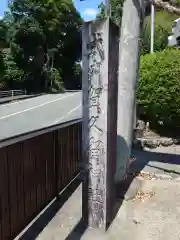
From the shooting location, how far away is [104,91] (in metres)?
4.28

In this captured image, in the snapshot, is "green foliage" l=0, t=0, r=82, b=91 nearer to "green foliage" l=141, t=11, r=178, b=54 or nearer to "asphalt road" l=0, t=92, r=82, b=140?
"green foliage" l=141, t=11, r=178, b=54

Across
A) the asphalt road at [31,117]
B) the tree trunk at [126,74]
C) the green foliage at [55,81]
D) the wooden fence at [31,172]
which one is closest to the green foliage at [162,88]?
the asphalt road at [31,117]

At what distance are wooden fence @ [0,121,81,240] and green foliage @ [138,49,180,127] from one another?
541 cm

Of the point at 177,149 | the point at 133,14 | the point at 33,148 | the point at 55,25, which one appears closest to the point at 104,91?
the point at 33,148

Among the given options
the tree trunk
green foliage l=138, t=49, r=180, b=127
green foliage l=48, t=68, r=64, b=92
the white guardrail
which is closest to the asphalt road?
the tree trunk

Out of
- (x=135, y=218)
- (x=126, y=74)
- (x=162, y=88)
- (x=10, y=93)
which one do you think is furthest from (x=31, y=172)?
(x=10, y=93)

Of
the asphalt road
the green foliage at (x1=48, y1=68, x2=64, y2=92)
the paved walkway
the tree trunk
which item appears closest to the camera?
the paved walkway

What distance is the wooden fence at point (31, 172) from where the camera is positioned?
3.66 m

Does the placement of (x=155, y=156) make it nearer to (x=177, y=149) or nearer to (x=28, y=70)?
(x=177, y=149)

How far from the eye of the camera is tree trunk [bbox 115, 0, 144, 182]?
6.09 meters

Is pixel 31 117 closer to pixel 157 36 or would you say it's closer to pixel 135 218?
pixel 135 218

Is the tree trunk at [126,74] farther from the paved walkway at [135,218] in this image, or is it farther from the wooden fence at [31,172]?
the wooden fence at [31,172]

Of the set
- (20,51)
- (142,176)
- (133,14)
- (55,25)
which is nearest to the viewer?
(133,14)

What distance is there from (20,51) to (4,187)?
31653mm
